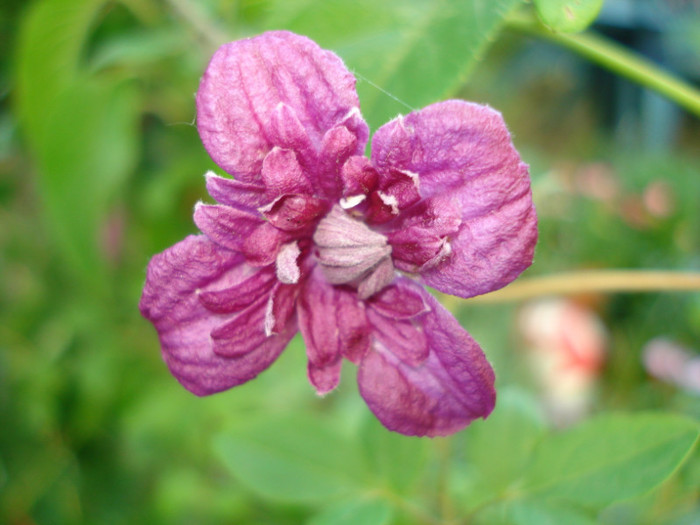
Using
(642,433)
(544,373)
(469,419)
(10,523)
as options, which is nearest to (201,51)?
(469,419)

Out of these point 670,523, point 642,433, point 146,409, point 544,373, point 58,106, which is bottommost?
point 544,373

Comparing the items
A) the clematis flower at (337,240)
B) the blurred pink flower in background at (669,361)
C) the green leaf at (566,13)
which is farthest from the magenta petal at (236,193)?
A: the blurred pink flower in background at (669,361)

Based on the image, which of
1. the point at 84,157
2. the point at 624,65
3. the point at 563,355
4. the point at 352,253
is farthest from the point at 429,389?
the point at 563,355

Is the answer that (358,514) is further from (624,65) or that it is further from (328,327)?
(624,65)

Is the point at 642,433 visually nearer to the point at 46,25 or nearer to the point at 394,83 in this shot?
the point at 394,83

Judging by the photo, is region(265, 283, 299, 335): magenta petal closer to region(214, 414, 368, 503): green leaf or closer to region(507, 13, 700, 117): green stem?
region(214, 414, 368, 503): green leaf

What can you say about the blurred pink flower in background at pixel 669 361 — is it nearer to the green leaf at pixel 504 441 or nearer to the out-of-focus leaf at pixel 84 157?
the green leaf at pixel 504 441
